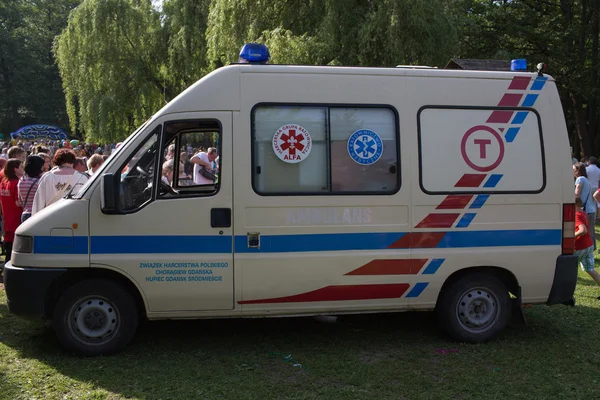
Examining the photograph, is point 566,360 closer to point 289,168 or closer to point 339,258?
point 339,258

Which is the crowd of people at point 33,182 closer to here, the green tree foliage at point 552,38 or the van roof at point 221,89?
the van roof at point 221,89

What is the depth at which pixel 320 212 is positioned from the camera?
5.50 m

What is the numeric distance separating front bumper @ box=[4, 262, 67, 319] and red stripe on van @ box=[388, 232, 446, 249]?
3.02m

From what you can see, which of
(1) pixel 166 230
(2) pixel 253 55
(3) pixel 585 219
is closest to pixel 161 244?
(1) pixel 166 230

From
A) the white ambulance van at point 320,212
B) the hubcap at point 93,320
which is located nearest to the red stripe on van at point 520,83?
the white ambulance van at point 320,212

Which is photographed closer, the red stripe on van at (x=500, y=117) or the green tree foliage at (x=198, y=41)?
the red stripe on van at (x=500, y=117)

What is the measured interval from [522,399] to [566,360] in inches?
44.6

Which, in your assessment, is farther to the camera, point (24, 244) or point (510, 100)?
point (510, 100)

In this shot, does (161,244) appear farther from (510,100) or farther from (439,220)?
(510,100)

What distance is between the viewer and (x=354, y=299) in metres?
5.68

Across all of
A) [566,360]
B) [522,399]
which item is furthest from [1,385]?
[566,360]

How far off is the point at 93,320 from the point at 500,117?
13.9 ft

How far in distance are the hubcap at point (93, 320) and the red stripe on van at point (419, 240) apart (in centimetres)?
262

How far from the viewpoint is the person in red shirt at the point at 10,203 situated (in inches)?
320
